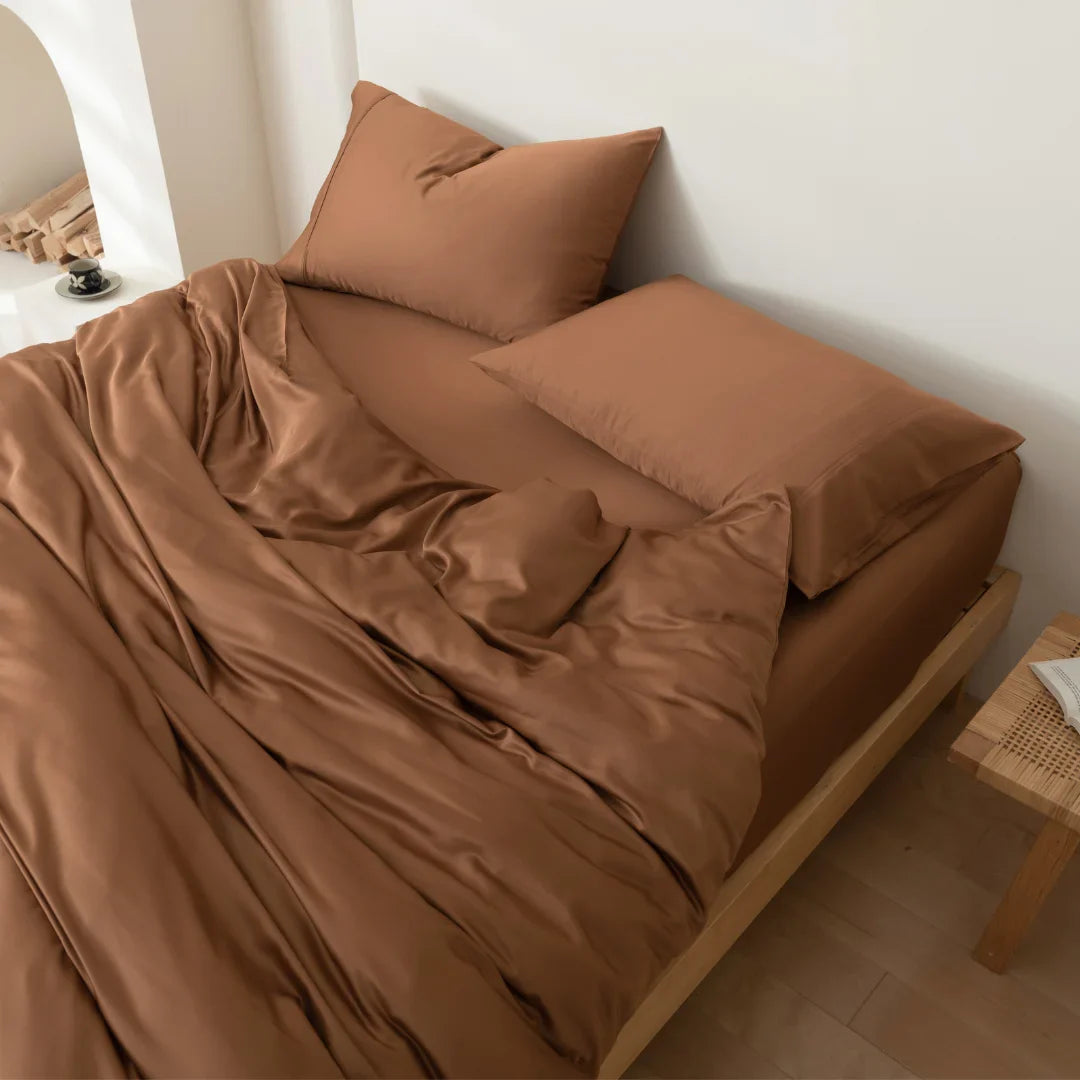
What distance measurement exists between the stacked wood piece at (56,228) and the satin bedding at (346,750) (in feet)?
6.33

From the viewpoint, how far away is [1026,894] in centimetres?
170

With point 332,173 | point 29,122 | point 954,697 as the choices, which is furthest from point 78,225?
point 954,697

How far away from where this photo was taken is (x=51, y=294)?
3.01 meters

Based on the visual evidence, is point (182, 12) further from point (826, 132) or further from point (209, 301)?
point (826, 132)

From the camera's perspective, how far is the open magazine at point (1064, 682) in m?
1.65

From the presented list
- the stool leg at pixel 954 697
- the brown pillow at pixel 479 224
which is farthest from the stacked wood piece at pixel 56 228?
the stool leg at pixel 954 697

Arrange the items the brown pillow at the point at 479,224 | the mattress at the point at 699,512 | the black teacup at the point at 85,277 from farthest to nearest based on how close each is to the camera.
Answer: the black teacup at the point at 85,277 → the brown pillow at the point at 479,224 → the mattress at the point at 699,512

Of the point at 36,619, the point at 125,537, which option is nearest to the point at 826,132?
the point at 125,537

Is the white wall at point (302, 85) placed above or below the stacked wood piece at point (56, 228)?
above

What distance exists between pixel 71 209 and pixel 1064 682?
318cm

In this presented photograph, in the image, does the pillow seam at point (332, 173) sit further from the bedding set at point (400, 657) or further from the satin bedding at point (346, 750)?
Answer: the satin bedding at point (346, 750)

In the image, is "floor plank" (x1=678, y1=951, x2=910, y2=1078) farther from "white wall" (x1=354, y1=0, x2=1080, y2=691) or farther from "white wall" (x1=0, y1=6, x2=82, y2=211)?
"white wall" (x1=0, y1=6, x2=82, y2=211)

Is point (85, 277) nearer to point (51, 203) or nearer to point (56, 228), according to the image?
point (56, 228)

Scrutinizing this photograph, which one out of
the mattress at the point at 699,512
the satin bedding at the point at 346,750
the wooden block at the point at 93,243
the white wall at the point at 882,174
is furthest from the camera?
the wooden block at the point at 93,243
